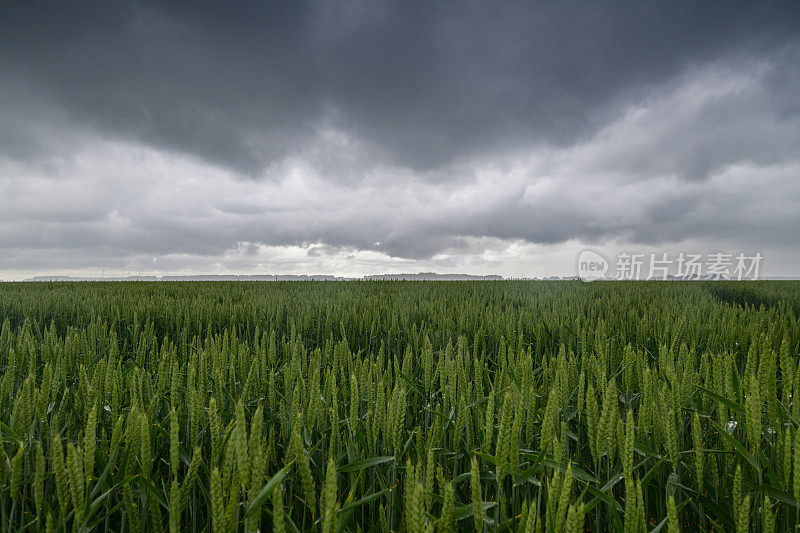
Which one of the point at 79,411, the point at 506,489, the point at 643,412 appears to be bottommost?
the point at 506,489

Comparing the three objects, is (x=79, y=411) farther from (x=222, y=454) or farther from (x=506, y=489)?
(x=506, y=489)

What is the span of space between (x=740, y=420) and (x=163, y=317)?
5254mm

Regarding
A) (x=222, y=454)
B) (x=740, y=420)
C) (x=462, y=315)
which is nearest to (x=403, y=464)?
(x=222, y=454)

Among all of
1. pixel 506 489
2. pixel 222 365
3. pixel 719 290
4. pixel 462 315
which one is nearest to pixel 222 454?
pixel 506 489

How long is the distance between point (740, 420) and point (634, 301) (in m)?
6.62

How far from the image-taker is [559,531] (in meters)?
0.77

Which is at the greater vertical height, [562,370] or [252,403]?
[562,370]

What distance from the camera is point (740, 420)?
1348 millimetres

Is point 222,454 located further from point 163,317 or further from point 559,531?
point 163,317

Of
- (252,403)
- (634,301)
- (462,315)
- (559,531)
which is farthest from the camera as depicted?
(634,301)

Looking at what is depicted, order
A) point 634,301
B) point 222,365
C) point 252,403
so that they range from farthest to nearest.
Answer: point 634,301 → point 222,365 → point 252,403

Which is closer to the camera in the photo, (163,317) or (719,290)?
(163,317)

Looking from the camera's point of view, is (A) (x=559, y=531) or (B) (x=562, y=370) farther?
(B) (x=562, y=370)

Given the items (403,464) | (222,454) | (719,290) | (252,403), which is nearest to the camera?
(222,454)
